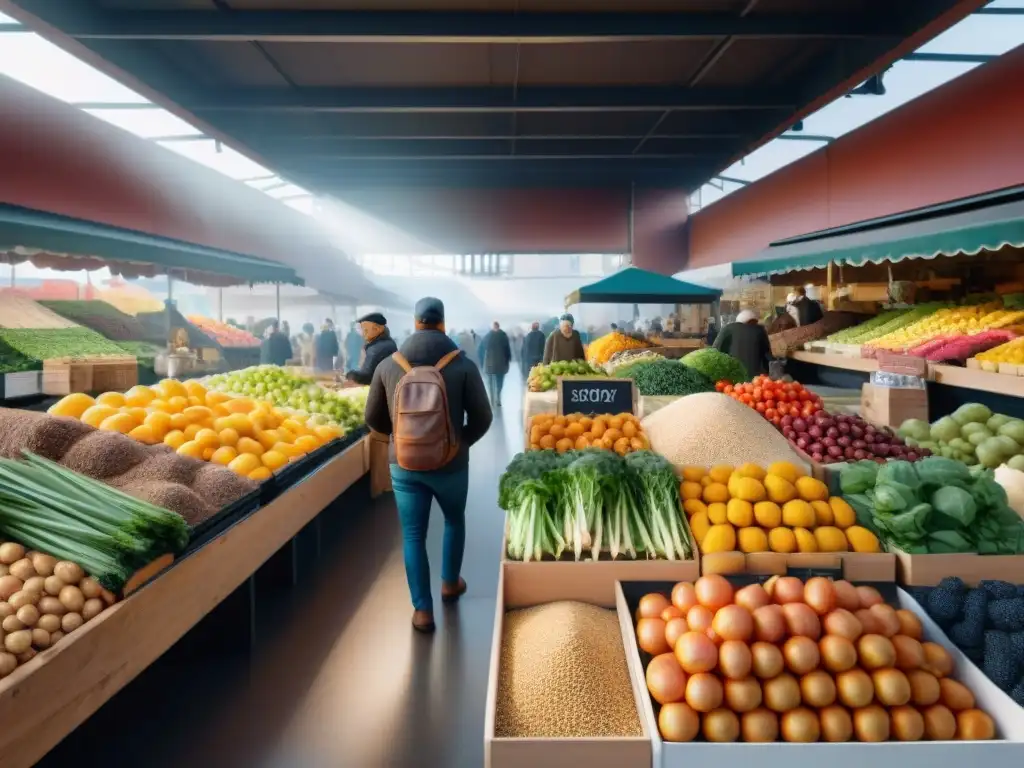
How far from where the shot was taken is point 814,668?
1772 millimetres

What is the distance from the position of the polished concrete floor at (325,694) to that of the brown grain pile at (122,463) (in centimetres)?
68

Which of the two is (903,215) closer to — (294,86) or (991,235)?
(991,235)

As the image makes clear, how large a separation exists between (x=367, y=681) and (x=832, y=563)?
1813mm

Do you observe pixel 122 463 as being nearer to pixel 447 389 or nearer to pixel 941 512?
pixel 447 389

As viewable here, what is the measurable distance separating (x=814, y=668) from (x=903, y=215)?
18.2 ft

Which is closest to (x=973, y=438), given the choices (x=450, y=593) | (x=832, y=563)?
(x=832, y=563)

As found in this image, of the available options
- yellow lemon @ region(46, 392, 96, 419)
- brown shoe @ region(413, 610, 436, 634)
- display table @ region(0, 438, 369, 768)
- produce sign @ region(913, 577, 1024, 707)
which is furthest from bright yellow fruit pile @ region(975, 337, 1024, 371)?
yellow lemon @ region(46, 392, 96, 419)

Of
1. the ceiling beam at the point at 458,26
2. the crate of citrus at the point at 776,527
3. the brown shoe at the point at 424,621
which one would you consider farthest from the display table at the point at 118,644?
the ceiling beam at the point at 458,26

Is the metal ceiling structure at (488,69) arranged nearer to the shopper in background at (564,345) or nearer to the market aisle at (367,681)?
the shopper in background at (564,345)

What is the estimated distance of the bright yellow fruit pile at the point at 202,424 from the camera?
350 centimetres

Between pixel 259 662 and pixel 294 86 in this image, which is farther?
pixel 294 86

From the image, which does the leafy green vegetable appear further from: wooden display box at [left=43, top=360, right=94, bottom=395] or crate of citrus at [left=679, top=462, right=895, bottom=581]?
wooden display box at [left=43, top=360, right=94, bottom=395]

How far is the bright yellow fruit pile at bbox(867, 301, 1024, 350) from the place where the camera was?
579 centimetres

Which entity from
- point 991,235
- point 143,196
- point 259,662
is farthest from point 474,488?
point 143,196
